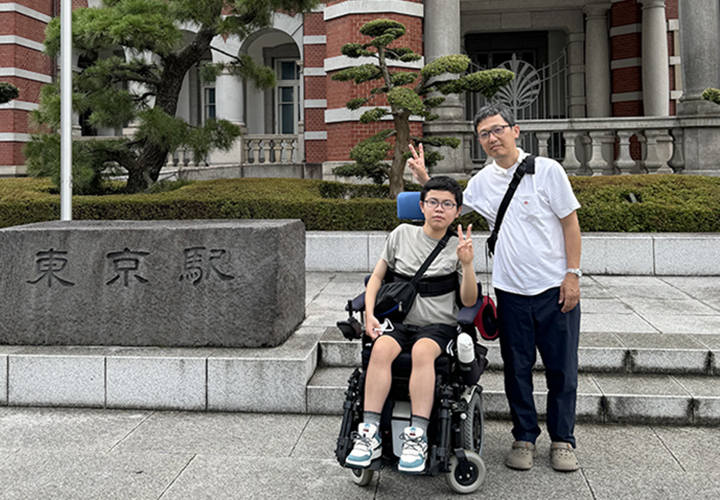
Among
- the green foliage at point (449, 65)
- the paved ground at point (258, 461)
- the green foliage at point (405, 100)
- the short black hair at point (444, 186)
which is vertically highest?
the green foliage at point (449, 65)

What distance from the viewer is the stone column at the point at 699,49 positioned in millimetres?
10656

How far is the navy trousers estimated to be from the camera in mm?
3318

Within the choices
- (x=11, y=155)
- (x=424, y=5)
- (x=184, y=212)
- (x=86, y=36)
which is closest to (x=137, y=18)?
(x=86, y=36)

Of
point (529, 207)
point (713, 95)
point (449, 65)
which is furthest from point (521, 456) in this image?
point (713, 95)

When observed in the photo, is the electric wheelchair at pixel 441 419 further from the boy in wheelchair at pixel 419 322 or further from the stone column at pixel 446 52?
the stone column at pixel 446 52

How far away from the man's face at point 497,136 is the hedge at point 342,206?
531 centimetres

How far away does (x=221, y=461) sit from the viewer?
3555mm

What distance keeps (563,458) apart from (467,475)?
1.79 feet

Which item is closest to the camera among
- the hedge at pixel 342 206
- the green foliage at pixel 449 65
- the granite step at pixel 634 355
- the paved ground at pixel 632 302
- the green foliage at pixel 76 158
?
the granite step at pixel 634 355

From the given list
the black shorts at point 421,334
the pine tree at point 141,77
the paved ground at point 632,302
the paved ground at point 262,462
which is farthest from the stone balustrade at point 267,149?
the black shorts at point 421,334

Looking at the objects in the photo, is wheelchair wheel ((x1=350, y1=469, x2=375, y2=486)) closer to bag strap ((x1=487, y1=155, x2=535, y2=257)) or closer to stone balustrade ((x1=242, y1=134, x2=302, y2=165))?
bag strap ((x1=487, y1=155, x2=535, y2=257))

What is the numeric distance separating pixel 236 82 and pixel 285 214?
7.80 m

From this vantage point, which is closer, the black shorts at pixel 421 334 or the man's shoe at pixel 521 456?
the black shorts at pixel 421 334

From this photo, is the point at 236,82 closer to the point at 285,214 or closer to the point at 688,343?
the point at 285,214
